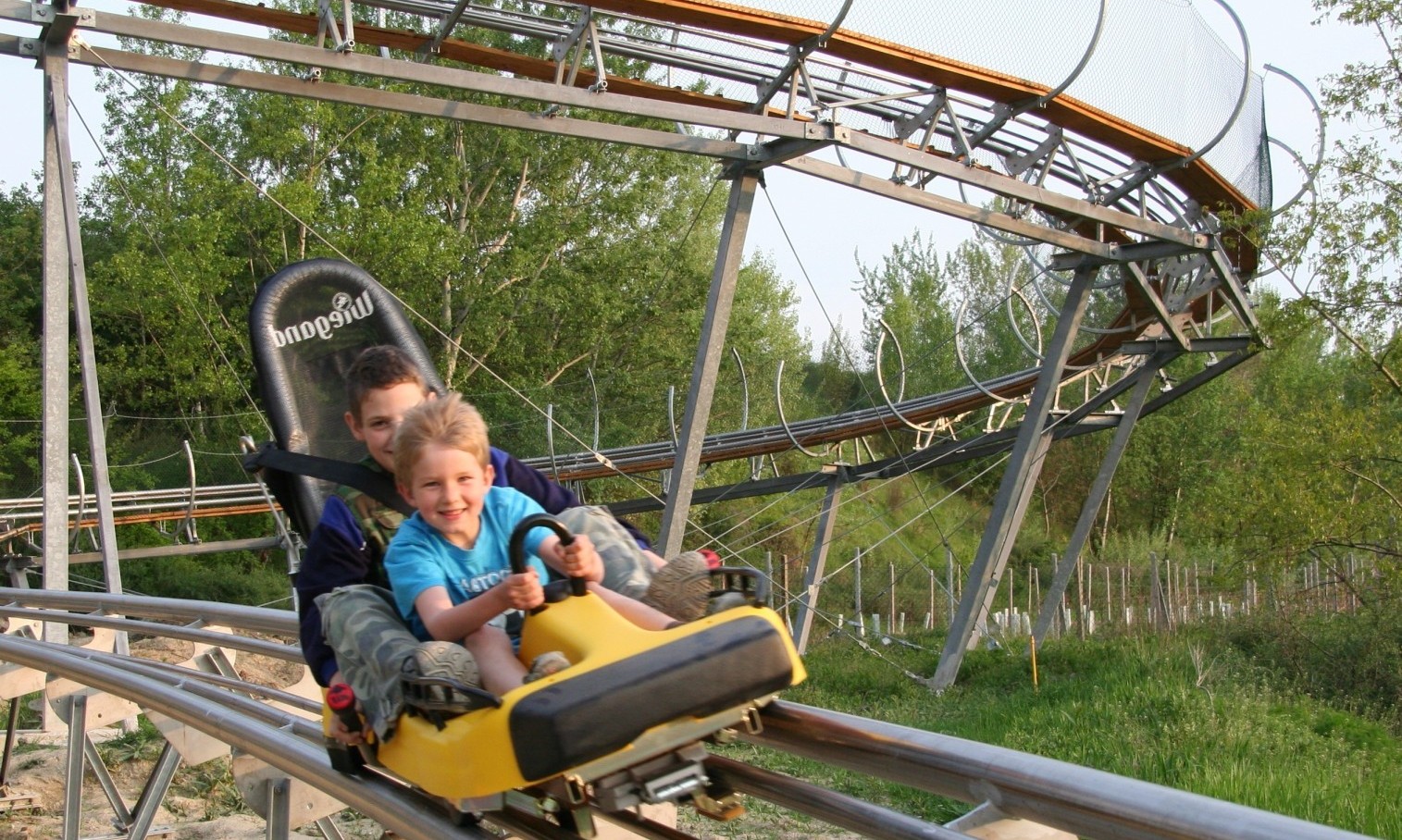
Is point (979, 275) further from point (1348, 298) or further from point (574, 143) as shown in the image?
point (1348, 298)

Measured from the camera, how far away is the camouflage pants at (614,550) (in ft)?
7.67

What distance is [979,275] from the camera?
138 ft

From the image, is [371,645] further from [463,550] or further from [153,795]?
[153,795]

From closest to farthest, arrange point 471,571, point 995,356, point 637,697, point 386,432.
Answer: point 637,697
point 471,571
point 386,432
point 995,356

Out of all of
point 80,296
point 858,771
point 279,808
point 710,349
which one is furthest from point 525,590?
point 710,349

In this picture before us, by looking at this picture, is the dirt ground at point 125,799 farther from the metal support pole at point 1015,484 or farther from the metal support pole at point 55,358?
the metal support pole at point 1015,484

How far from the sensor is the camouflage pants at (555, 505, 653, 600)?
234cm

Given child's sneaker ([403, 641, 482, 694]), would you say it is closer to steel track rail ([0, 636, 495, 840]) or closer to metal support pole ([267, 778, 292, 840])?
steel track rail ([0, 636, 495, 840])

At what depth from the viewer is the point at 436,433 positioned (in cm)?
218

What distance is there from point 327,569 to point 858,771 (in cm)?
107

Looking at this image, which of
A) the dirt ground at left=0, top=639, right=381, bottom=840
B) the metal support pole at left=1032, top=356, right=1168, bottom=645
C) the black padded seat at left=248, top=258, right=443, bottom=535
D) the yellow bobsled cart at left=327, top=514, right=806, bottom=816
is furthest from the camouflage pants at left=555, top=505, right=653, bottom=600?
the metal support pole at left=1032, top=356, right=1168, bottom=645

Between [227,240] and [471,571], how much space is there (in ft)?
71.0

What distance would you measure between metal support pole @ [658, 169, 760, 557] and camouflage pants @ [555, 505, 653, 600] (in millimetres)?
4960

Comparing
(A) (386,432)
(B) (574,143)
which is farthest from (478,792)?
(B) (574,143)
